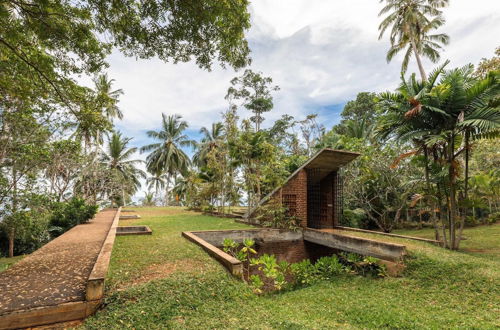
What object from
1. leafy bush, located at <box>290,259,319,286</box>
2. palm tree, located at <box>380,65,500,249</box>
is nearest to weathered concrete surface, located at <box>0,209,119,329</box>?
leafy bush, located at <box>290,259,319,286</box>

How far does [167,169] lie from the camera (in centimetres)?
2881

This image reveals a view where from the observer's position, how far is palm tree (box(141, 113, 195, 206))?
29281mm

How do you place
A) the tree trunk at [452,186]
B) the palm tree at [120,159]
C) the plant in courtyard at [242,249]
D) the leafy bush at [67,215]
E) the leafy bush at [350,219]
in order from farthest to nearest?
the palm tree at [120,159]
the leafy bush at [350,219]
the leafy bush at [67,215]
the tree trunk at [452,186]
the plant in courtyard at [242,249]

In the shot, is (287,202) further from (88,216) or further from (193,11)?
(88,216)

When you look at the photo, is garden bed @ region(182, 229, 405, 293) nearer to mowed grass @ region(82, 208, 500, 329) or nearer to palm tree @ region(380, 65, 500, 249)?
mowed grass @ region(82, 208, 500, 329)

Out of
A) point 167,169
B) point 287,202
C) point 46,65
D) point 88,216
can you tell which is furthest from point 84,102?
point 167,169

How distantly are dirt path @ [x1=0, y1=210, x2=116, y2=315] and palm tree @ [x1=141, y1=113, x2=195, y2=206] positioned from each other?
2329cm

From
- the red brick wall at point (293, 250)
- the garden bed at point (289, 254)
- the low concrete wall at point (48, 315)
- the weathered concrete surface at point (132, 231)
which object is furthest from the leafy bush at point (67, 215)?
the low concrete wall at point (48, 315)

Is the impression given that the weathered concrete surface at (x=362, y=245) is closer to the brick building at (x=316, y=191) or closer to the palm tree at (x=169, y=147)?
the brick building at (x=316, y=191)

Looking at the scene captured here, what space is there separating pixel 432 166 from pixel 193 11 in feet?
23.6

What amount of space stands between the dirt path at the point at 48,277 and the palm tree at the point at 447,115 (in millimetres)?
8211

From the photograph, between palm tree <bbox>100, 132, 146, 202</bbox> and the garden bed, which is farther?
palm tree <bbox>100, 132, 146, 202</bbox>

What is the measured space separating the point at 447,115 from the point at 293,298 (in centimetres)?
612

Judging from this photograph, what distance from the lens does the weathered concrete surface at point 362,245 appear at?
6625 millimetres
